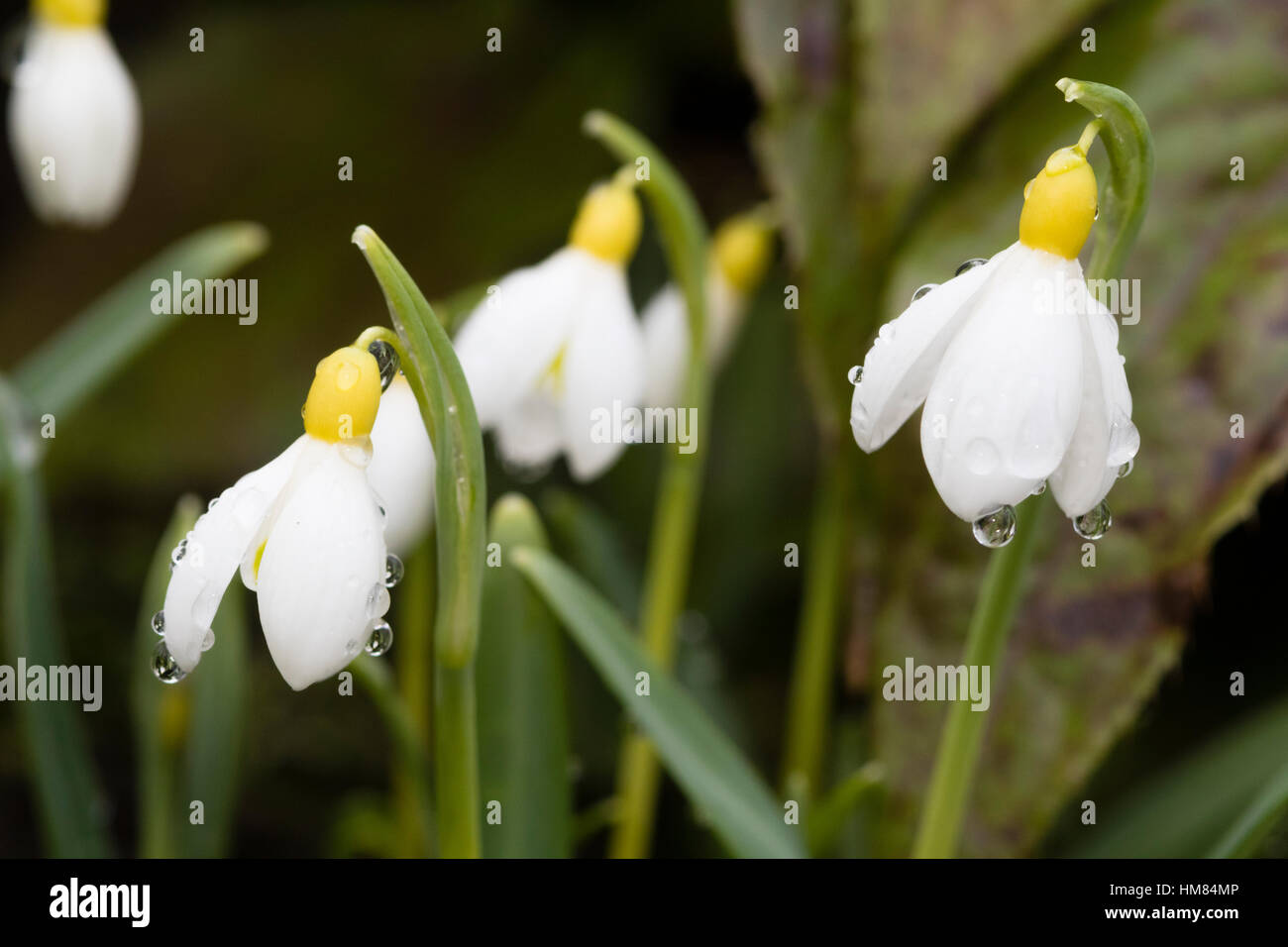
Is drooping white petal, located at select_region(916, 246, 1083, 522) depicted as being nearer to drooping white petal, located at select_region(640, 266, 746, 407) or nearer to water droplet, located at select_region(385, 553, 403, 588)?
water droplet, located at select_region(385, 553, 403, 588)

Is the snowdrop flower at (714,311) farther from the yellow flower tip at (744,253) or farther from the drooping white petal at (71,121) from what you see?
the drooping white petal at (71,121)

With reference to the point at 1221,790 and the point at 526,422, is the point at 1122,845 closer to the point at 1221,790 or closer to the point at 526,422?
the point at 1221,790

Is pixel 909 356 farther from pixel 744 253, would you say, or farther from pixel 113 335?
pixel 113 335

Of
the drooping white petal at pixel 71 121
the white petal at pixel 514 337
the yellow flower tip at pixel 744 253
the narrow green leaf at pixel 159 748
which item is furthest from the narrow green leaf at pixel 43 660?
the yellow flower tip at pixel 744 253

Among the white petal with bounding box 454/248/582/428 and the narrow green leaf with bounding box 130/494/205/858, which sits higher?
the white petal with bounding box 454/248/582/428

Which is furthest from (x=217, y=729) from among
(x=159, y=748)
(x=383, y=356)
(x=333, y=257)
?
(x=333, y=257)

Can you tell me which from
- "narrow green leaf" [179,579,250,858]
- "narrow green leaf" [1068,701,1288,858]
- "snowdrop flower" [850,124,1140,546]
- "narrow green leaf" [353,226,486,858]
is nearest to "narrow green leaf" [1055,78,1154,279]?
"snowdrop flower" [850,124,1140,546]
